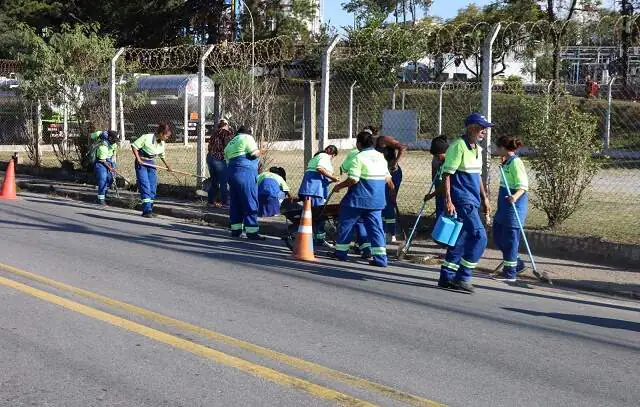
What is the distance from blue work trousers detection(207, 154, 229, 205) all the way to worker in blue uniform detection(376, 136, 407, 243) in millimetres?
4238

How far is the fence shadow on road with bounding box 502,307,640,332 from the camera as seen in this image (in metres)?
8.33

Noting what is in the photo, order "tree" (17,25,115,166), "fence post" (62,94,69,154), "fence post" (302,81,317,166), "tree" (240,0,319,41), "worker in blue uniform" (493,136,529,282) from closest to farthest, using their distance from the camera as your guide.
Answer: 1. "worker in blue uniform" (493,136,529,282)
2. "fence post" (302,81,317,166)
3. "tree" (17,25,115,166)
4. "fence post" (62,94,69,154)
5. "tree" (240,0,319,41)

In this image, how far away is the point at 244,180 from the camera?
13.1 metres

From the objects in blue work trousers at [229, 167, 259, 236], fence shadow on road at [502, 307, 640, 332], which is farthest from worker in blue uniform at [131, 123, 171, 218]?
fence shadow on road at [502, 307, 640, 332]

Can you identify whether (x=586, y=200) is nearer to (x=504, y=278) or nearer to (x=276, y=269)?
(x=504, y=278)

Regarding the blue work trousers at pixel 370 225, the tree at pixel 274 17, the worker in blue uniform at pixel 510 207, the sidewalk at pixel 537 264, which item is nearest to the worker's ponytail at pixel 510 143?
the worker in blue uniform at pixel 510 207

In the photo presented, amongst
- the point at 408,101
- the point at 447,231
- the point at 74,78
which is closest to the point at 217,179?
the point at 74,78

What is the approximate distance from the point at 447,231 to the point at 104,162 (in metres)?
9.69

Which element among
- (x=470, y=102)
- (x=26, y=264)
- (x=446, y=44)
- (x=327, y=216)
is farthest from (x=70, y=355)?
(x=470, y=102)

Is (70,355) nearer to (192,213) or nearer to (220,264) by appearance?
(220,264)

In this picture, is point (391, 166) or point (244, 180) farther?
point (244, 180)

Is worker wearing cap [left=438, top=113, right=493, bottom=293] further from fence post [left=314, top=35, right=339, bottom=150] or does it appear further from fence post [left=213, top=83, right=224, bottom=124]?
fence post [left=213, top=83, right=224, bottom=124]

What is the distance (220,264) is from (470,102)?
10470 millimetres

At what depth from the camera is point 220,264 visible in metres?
10.8
